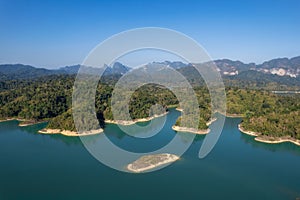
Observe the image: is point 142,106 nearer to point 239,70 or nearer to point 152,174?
point 152,174

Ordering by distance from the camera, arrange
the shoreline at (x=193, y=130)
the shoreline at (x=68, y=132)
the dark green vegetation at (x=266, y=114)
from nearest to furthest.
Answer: the shoreline at (x=68, y=132) < the dark green vegetation at (x=266, y=114) < the shoreline at (x=193, y=130)

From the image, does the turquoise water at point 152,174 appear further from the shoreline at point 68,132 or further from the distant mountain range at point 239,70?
the distant mountain range at point 239,70

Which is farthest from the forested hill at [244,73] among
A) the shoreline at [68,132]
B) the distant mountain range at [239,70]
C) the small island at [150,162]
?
the small island at [150,162]

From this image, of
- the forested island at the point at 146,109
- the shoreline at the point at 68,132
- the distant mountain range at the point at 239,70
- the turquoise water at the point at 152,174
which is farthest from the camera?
the distant mountain range at the point at 239,70

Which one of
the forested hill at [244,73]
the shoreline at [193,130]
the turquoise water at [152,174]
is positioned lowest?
the turquoise water at [152,174]

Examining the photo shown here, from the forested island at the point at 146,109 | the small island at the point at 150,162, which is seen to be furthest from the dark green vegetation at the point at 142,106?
the small island at the point at 150,162

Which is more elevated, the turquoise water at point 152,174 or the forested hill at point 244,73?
the forested hill at point 244,73

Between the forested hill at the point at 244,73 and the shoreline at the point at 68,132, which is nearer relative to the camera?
the shoreline at the point at 68,132

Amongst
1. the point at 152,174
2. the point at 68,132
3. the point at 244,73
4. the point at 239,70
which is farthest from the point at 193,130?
the point at 239,70
